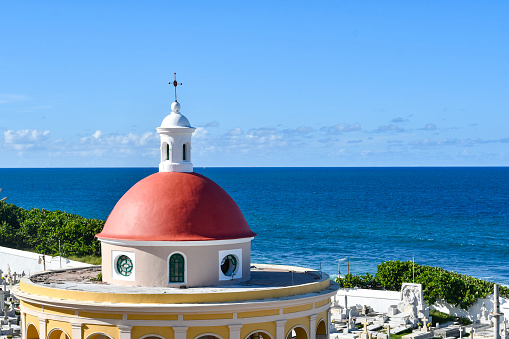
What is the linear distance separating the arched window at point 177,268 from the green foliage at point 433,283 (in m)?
26.8

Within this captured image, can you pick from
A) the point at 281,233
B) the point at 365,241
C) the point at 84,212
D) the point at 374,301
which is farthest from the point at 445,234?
the point at 84,212

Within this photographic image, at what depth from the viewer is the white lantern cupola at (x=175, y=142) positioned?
3006 centimetres

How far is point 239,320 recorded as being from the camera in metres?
25.7

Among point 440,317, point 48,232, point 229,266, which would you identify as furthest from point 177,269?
point 48,232

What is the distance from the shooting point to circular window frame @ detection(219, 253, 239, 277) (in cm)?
2836

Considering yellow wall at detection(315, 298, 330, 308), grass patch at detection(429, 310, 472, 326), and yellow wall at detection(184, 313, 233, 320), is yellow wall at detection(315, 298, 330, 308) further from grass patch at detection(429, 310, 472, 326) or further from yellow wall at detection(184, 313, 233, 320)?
grass patch at detection(429, 310, 472, 326)

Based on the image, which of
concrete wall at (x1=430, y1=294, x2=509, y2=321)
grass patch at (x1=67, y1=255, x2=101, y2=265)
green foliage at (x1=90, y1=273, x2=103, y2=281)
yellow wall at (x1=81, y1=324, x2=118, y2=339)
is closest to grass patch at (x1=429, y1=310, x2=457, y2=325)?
concrete wall at (x1=430, y1=294, x2=509, y2=321)

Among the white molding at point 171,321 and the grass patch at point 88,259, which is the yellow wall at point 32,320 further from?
the grass patch at point 88,259

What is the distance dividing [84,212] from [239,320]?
416ft

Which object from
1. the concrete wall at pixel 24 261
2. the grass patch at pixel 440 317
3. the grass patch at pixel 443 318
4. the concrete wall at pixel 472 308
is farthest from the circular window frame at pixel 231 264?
the concrete wall at pixel 24 261

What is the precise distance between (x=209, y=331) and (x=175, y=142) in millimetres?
8312

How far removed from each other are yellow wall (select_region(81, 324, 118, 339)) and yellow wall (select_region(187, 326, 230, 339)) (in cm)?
258

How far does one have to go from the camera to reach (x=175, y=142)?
3014 cm

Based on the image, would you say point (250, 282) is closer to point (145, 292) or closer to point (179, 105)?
point (145, 292)
